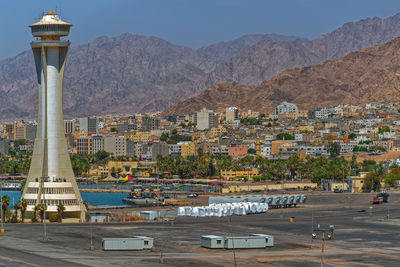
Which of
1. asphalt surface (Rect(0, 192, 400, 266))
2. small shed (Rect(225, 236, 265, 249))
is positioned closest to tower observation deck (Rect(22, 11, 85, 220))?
asphalt surface (Rect(0, 192, 400, 266))

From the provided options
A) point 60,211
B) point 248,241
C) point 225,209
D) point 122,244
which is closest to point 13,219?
point 60,211

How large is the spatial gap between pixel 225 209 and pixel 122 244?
57.1 meters

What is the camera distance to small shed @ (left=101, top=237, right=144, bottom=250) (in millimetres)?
103375

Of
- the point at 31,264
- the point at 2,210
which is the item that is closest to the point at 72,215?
the point at 2,210

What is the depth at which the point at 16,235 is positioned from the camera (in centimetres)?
11700

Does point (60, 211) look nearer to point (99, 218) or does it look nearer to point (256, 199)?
point (99, 218)

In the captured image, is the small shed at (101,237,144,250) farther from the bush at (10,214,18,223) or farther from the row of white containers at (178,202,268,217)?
the row of white containers at (178,202,268,217)

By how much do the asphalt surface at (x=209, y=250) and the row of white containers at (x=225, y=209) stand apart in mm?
3329

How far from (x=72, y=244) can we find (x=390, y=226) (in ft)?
185

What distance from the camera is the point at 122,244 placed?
341 feet

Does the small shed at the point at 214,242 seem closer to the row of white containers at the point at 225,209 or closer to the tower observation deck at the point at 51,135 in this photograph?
the tower observation deck at the point at 51,135

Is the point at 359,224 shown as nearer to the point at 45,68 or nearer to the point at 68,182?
the point at 68,182

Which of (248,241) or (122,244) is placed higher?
(122,244)

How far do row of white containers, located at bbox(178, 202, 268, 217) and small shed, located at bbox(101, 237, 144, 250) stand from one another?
53076 millimetres
